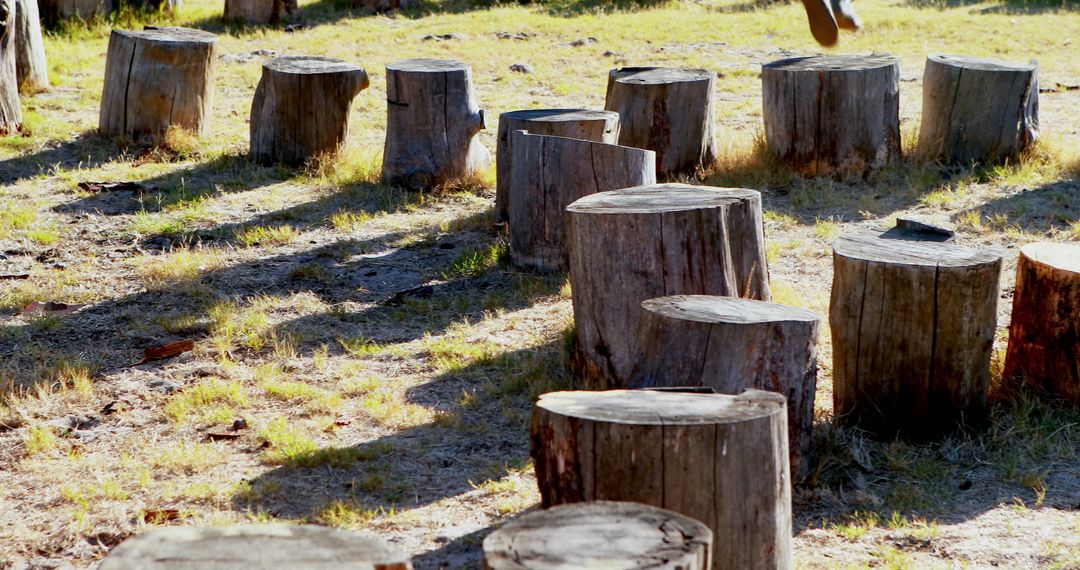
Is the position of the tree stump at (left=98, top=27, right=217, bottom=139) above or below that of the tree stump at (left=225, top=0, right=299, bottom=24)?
below

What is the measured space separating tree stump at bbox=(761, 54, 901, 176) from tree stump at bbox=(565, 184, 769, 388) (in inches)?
112

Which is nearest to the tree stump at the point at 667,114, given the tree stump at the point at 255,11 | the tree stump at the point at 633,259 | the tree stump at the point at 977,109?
the tree stump at the point at 977,109

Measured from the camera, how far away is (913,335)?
396 cm

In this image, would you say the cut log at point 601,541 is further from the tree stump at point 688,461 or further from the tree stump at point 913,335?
the tree stump at point 913,335

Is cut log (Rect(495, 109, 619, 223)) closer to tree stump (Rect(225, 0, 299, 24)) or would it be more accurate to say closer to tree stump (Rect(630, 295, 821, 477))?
tree stump (Rect(630, 295, 821, 477))

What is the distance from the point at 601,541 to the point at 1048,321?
2.67 m

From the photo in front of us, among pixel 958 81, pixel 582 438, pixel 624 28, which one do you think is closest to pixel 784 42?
pixel 624 28

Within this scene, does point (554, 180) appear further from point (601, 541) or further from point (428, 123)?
point (601, 541)

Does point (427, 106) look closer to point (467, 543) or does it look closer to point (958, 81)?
point (958, 81)

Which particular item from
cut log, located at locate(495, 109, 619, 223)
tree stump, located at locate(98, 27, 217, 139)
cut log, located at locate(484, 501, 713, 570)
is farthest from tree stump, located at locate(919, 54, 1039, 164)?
cut log, located at locate(484, 501, 713, 570)

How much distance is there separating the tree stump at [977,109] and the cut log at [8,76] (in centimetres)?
636

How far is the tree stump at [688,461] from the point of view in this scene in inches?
108

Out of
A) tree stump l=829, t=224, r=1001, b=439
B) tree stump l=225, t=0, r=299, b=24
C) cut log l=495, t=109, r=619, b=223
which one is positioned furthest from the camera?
tree stump l=225, t=0, r=299, b=24

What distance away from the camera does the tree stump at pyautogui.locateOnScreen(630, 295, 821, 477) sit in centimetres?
349
